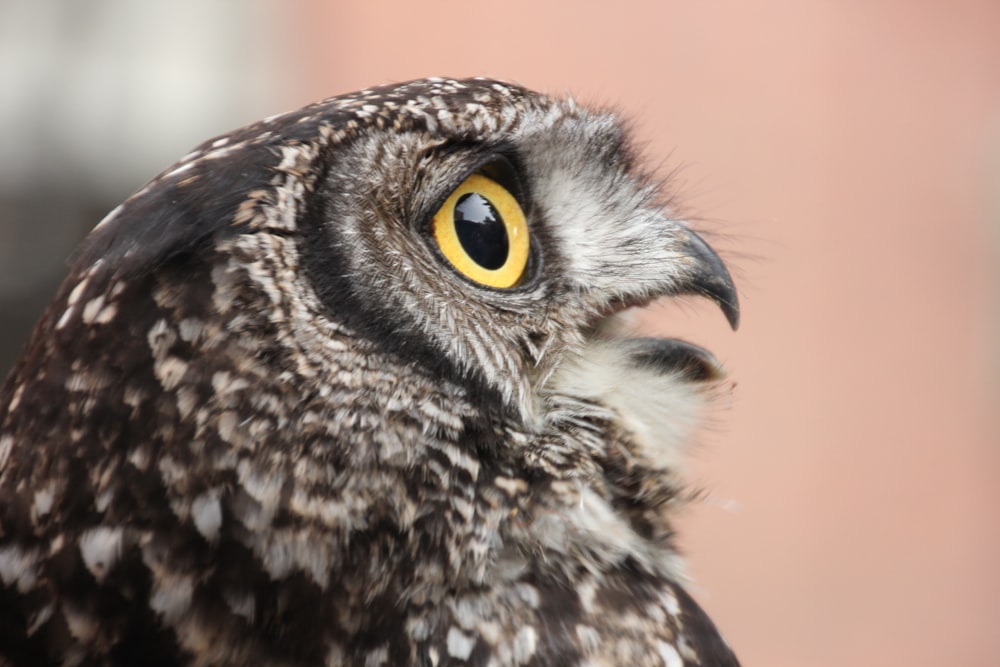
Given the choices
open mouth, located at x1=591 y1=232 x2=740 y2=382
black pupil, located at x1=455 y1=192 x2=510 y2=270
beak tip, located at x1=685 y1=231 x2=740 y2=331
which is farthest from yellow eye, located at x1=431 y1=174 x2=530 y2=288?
beak tip, located at x1=685 y1=231 x2=740 y2=331

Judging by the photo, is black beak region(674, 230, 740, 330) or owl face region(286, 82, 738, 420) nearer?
owl face region(286, 82, 738, 420)

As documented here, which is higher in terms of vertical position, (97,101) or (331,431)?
(331,431)

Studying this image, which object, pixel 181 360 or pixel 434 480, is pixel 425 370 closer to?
pixel 434 480

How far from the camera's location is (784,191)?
22.5ft

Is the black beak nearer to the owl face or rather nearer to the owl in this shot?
the owl face

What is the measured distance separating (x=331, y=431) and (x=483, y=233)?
39cm

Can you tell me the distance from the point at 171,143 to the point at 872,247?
13.8ft

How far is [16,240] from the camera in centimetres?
585

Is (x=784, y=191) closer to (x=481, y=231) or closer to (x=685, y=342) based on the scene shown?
(x=685, y=342)

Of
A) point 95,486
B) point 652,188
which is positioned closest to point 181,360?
point 95,486

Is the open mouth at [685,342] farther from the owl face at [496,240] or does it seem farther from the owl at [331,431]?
the owl at [331,431]

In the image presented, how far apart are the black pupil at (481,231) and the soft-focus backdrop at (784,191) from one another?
14.2 ft

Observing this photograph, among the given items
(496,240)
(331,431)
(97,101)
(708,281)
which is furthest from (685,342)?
(97,101)

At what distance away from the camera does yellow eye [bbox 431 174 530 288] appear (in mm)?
1537
